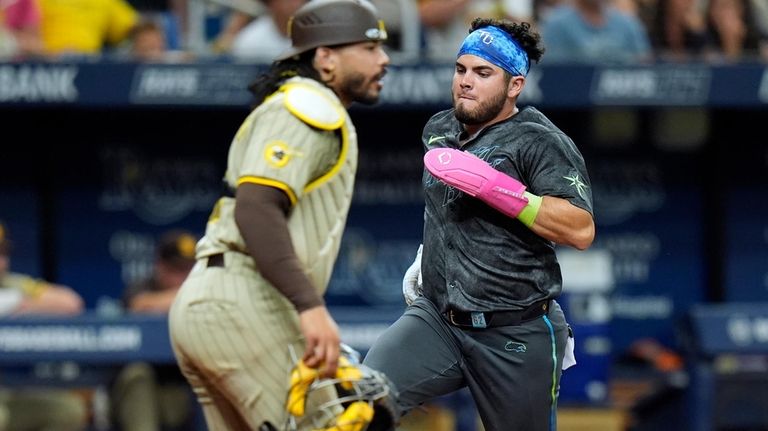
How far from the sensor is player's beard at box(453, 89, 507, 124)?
186 inches

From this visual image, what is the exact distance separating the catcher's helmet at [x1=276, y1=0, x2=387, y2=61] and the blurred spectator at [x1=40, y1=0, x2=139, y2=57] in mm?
Result: 4271

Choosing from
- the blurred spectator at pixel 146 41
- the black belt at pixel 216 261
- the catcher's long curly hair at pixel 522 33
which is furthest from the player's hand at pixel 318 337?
the blurred spectator at pixel 146 41

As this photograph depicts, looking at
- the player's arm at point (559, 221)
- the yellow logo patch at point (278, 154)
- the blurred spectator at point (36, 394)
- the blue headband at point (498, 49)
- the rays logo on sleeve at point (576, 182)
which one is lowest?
the blurred spectator at point (36, 394)

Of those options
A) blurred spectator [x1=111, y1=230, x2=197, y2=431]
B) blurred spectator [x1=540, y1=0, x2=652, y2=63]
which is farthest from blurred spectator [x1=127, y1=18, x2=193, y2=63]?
blurred spectator [x1=540, y1=0, x2=652, y2=63]

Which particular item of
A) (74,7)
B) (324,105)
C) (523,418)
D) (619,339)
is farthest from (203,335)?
(619,339)

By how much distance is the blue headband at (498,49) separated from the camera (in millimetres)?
4738

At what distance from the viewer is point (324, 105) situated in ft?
14.9

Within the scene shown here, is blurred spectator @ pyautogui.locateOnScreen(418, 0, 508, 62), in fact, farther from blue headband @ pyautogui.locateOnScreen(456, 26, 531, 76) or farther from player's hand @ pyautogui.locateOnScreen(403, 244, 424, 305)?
blue headband @ pyautogui.locateOnScreen(456, 26, 531, 76)

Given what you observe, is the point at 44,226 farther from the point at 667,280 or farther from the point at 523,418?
the point at 523,418

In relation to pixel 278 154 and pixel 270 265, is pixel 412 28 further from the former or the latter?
pixel 270 265

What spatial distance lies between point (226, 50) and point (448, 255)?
4.65m

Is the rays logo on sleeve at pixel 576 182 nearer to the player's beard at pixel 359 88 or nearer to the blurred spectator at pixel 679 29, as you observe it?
the player's beard at pixel 359 88

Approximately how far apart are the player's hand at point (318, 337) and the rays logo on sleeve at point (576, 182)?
887mm

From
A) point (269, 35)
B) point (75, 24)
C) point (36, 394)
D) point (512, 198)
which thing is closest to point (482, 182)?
point (512, 198)
